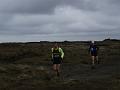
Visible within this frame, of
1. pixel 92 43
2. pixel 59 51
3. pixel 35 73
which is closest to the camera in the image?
pixel 59 51

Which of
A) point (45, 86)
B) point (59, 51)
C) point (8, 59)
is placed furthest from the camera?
point (8, 59)

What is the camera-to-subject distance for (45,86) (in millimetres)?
20797

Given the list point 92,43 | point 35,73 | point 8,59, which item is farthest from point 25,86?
point 8,59

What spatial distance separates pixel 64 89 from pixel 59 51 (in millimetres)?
6083

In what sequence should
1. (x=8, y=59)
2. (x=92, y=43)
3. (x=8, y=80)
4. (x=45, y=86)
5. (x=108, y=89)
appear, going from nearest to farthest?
(x=108, y=89), (x=45, y=86), (x=8, y=80), (x=92, y=43), (x=8, y=59)

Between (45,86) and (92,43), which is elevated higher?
(92,43)

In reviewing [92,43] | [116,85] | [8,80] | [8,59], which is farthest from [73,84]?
[8,59]

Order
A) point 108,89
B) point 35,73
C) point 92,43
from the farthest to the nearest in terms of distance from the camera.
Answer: point 92,43 < point 35,73 < point 108,89

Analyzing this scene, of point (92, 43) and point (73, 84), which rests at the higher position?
point (92, 43)

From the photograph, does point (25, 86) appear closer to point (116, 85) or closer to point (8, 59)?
point (116, 85)

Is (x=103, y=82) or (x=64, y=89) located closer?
(x=64, y=89)

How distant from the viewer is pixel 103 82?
21.7 metres

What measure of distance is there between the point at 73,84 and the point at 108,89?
2801 mm

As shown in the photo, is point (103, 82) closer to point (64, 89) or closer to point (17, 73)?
point (64, 89)
